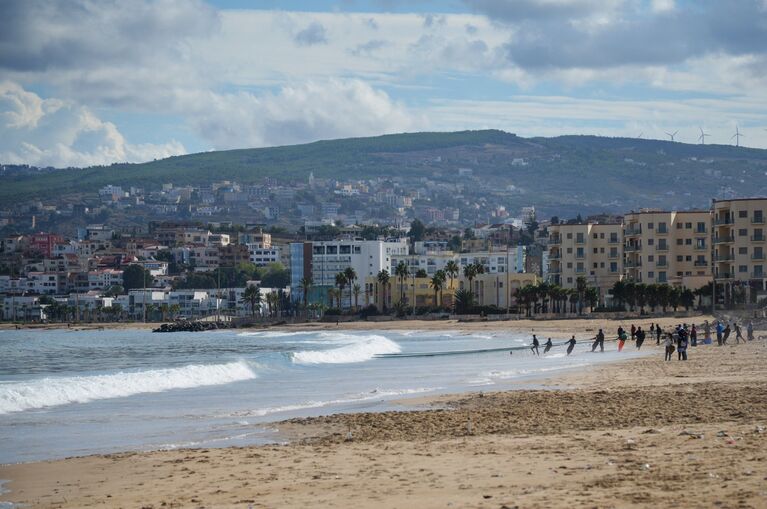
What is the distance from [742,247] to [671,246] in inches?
392

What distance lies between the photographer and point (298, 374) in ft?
123

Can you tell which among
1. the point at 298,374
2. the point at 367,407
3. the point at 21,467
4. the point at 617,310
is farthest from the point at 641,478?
the point at 617,310

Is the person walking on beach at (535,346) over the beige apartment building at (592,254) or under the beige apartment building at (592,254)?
under

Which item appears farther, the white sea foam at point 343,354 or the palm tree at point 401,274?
the palm tree at point 401,274

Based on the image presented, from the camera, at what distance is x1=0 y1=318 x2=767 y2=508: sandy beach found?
491 inches

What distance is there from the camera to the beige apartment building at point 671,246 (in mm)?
99188

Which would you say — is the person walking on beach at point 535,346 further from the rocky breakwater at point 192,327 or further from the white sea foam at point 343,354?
the rocky breakwater at point 192,327

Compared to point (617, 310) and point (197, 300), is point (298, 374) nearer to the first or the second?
point (617, 310)

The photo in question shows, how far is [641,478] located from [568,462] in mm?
1564

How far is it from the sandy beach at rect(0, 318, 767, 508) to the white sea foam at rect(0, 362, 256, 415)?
8.93 meters

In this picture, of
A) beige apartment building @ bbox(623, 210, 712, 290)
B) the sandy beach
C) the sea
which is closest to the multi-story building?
beige apartment building @ bbox(623, 210, 712, 290)

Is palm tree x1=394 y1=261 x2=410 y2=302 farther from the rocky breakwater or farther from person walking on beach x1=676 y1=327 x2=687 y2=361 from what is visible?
person walking on beach x1=676 y1=327 x2=687 y2=361

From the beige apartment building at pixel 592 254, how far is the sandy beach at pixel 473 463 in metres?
87.1

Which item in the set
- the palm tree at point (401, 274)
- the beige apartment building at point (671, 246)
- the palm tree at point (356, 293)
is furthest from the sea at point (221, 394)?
the palm tree at point (356, 293)
